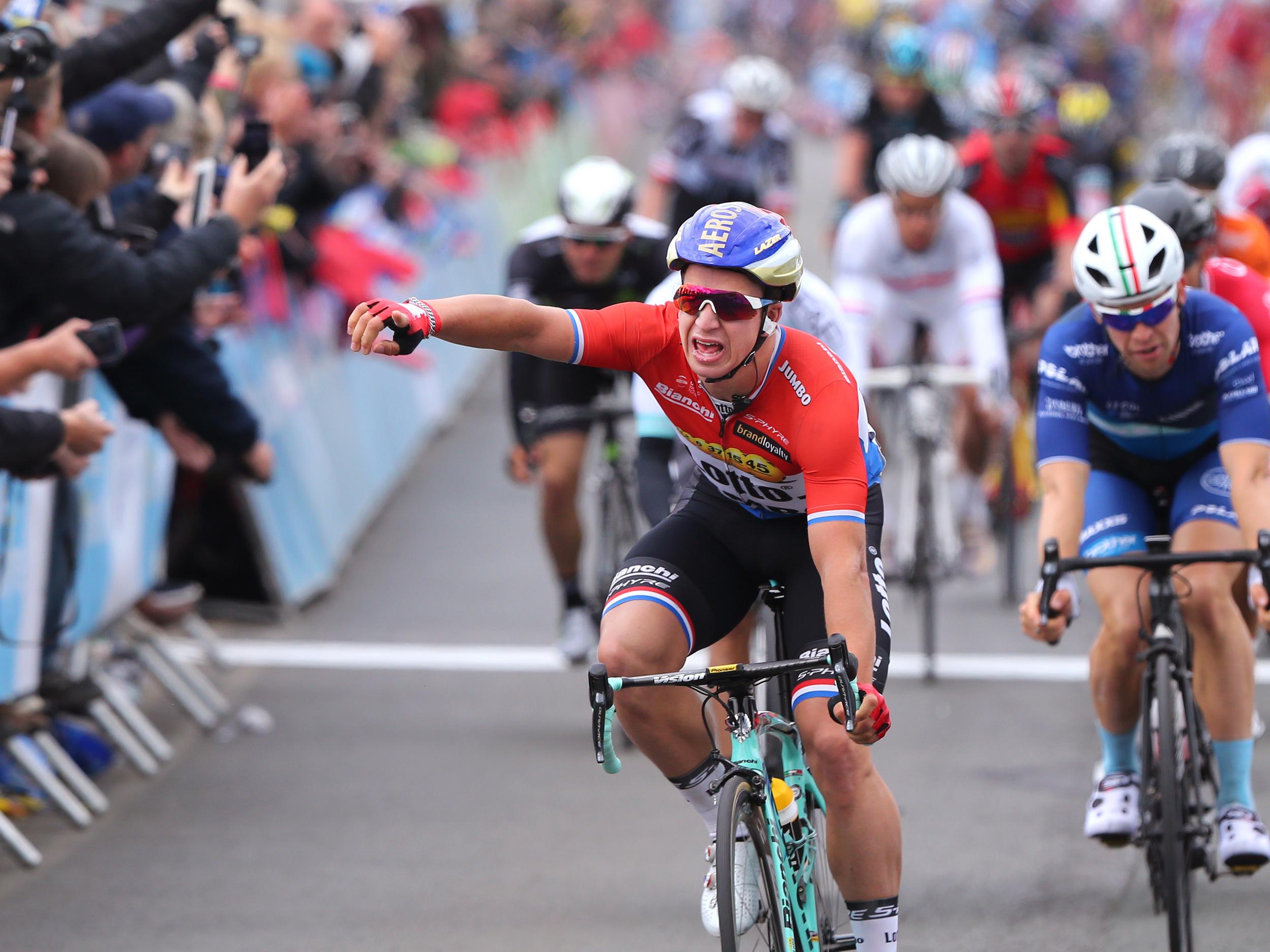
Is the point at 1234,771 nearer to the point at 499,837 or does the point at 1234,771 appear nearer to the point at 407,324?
the point at 499,837

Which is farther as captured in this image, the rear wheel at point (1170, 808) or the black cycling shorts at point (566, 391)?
the black cycling shorts at point (566, 391)

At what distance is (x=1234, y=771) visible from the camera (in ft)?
17.8

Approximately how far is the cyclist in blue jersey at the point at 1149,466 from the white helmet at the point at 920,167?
3.02 m

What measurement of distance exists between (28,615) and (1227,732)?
409 centimetres

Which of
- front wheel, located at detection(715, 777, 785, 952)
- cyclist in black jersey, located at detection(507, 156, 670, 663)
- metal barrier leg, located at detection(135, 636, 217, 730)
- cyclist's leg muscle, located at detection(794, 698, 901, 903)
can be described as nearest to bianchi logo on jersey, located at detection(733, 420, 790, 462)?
cyclist's leg muscle, located at detection(794, 698, 901, 903)

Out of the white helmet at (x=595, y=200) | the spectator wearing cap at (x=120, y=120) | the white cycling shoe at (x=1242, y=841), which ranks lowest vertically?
the white cycling shoe at (x=1242, y=841)

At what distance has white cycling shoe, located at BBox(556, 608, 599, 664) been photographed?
8109 millimetres

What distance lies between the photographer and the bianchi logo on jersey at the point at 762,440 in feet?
15.1

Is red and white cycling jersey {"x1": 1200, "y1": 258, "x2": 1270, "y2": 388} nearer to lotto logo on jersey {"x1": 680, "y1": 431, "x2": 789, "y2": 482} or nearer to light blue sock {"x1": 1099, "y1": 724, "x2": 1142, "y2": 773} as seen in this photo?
light blue sock {"x1": 1099, "y1": 724, "x2": 1142, "y2": 773}

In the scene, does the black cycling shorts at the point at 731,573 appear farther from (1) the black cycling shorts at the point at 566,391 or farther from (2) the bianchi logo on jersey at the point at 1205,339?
(1) the black cycling shorts at the point at 566,391

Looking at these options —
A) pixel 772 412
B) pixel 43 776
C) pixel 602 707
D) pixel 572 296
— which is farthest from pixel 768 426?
pixel 572 296

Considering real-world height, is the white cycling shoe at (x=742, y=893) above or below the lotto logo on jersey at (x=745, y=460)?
below

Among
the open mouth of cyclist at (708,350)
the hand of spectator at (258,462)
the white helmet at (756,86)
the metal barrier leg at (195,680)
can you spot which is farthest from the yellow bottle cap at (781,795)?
the white helmet at (756,86)

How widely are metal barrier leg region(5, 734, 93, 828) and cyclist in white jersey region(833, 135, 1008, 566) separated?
13.8ft
